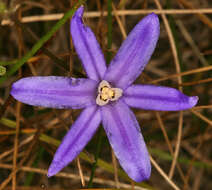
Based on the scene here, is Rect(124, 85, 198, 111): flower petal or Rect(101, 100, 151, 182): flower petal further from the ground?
Rect(124, 85, 198, 111): flower petal

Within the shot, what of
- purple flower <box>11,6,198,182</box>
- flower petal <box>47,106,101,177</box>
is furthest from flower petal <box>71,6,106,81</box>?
flower petal <box>47,106,101,177</box>

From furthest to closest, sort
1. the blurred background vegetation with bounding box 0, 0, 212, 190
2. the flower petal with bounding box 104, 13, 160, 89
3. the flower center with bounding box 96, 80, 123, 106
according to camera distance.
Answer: the blurred background vegetation with bounding box 0, 0, 212, 190
the flower center with bounding box 96, 80, 123, 106
the flower petal with bounding box 104, 13, 160, 89

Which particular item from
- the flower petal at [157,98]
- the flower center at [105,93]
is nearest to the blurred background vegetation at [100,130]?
the flower center at [105,93]

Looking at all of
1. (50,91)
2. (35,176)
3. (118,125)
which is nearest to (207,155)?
(35,176)

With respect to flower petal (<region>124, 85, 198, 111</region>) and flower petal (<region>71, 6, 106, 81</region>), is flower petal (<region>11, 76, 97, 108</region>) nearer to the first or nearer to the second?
flower petal (<region>71, 6, 106, 81</region>)

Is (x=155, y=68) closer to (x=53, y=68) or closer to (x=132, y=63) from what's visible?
(x=53, y=68)

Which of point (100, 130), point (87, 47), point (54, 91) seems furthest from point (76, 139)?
point (100, 130)
